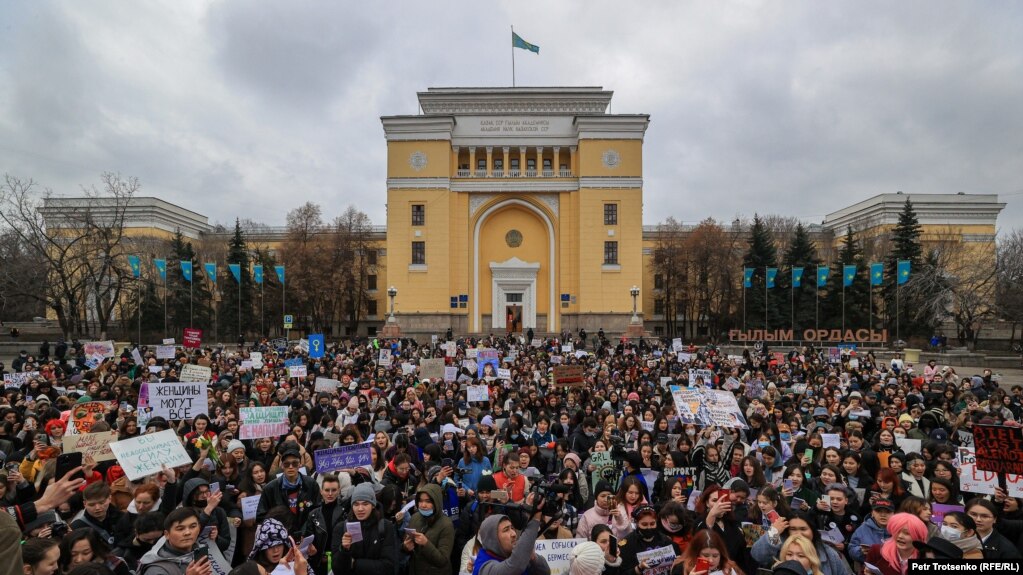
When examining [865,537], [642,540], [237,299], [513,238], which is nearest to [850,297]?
[513,238]

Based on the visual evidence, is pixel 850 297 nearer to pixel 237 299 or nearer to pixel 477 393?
pixel 477 393

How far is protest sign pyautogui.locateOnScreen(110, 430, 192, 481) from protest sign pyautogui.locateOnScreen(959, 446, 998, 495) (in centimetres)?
763

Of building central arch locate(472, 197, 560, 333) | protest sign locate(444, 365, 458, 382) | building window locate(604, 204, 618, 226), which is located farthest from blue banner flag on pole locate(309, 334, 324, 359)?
building window locate(604, 204, 618, 226)

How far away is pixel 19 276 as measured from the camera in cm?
3078

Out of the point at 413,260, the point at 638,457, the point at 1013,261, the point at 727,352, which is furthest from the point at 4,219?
the point at 1013,261

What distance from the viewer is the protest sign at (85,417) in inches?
307

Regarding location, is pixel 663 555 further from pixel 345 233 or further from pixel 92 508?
pixel 345 233

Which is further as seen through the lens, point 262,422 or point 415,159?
point 415,159

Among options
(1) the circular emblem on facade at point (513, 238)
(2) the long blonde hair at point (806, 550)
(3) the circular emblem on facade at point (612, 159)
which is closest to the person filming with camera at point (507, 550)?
(2) the long blonde hair at point (806, 550)

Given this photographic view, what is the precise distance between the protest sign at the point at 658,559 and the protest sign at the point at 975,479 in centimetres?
336

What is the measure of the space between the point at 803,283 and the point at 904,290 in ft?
19.5

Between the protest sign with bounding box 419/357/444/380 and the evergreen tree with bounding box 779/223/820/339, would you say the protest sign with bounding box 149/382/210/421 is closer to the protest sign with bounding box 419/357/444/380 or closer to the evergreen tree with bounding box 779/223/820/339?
the protest sign with bounding box 419/357/444/380

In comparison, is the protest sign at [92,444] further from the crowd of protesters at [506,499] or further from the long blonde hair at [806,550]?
the long blonde hair at [806,550]

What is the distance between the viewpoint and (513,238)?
143 feet
